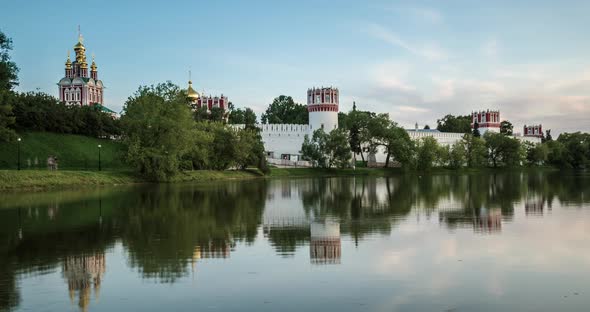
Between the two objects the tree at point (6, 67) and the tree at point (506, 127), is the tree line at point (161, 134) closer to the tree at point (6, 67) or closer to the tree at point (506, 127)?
the tree at point (6, 67)

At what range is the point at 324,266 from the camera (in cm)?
953

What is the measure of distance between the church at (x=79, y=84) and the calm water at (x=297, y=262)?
84865 millimetres

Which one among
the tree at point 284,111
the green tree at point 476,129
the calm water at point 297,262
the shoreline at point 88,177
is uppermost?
the tree at point 284,111

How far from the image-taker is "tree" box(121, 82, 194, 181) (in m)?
43.0

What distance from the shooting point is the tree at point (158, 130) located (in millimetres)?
43031

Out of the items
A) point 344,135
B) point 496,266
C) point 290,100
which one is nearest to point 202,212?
point 496,266

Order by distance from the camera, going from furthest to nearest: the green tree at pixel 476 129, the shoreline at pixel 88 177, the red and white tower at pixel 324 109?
1. the green tree at pixel 476 129
2. the red and white tower at pixel 324 109
3. the shoreline at pixel 88 177

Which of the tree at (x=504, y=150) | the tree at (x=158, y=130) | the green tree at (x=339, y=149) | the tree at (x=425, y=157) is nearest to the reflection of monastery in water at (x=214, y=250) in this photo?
the tree at (x=158, y=130)

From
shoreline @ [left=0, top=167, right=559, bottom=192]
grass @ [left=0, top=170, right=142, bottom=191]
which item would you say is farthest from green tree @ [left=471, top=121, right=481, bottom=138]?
grass @ [left=0, top=170, right=142, bottom=191]

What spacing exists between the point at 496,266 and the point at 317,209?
1091 centimetres

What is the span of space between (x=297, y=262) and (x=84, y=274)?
3409 mm

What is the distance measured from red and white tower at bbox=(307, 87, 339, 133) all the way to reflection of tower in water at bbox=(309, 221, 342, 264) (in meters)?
68.2

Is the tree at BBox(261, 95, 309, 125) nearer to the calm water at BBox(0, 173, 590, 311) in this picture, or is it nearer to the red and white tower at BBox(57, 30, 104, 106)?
the red and white tower at BBox(57, 30, 104, 106)

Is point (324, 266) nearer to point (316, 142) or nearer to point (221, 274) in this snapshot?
point (221, 274)
